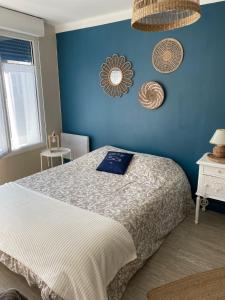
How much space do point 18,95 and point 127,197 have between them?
7.13 ft

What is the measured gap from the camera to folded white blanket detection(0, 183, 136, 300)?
1.38 metres

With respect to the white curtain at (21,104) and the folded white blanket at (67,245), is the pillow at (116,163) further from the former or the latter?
the white curtain at (21,104)

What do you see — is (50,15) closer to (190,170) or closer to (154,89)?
(154,89)

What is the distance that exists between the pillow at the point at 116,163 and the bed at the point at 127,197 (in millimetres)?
68

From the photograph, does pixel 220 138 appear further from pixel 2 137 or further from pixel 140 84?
pixel 2 137

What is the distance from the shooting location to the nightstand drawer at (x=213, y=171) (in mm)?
2264

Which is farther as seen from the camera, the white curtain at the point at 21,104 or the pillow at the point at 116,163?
the white curtain at the point at 21,104

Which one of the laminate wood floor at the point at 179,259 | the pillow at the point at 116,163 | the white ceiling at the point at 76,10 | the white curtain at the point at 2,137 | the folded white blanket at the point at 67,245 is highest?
the white ceiling at the point at 76,10

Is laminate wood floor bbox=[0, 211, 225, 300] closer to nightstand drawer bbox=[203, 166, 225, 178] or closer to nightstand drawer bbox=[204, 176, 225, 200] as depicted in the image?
nightstand drawer bbox=[204, 176, 225, 200]

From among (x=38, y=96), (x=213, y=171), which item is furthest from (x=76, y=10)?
(x=213, y=171)

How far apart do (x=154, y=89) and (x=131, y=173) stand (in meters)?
1.08

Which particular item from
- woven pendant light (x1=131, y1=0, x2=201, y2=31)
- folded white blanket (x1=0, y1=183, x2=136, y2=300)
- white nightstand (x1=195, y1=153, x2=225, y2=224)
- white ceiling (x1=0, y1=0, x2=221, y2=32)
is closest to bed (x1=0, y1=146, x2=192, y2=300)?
folded white blanket (x1=0, y1=183, x2=136, y2=300)

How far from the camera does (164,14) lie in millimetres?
1527

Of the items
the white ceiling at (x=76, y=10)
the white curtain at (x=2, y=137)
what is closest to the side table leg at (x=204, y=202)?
the white ceiling at (x=76, y=10)
